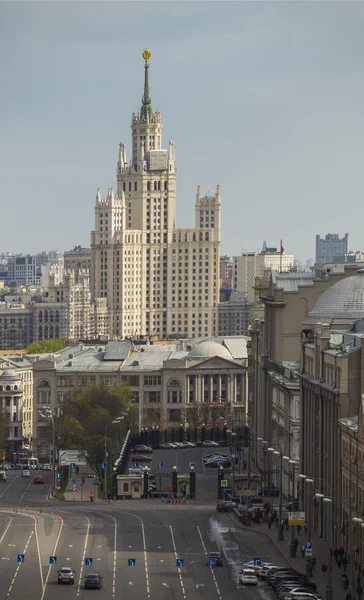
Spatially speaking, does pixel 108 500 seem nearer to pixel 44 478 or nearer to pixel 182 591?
pixel 44 478

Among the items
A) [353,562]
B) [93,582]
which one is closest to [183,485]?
[93,582]

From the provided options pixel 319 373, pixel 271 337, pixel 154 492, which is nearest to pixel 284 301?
pixel 271 337

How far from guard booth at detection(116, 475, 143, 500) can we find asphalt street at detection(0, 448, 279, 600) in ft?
9.03

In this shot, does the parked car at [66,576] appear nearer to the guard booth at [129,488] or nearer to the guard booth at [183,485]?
the guard booth at [129,488]

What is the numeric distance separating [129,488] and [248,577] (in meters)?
55.6

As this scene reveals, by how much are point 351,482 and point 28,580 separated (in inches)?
788

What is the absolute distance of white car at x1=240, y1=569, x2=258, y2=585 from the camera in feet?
371

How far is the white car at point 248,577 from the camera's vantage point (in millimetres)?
113062

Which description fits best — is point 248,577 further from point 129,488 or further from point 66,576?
point 129,488

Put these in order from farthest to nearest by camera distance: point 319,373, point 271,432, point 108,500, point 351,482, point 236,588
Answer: point 271,432, point 108,500, point 319,373, point 351,482, point 236,588

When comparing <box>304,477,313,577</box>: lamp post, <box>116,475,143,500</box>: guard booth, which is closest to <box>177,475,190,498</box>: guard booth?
<box>116,475,143,500</box>: guard booth

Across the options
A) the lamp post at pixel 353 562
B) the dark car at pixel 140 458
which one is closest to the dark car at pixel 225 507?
the lamp post at pixel 353 562

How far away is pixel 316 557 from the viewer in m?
123

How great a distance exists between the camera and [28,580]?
376ft
